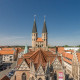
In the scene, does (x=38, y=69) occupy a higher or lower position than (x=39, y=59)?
lower

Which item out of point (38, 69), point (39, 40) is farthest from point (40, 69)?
point (39, 40)

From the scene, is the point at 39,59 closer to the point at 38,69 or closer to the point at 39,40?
the point at 38,69

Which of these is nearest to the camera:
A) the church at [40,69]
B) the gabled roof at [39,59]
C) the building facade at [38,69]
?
the church at [40,69]

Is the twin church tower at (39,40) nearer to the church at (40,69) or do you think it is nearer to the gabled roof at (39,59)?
the gabled roof at (39,59)

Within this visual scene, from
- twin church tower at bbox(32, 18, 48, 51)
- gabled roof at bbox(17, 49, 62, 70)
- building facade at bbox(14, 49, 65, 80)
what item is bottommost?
building facade at bbox(14, 49, 65, 80)

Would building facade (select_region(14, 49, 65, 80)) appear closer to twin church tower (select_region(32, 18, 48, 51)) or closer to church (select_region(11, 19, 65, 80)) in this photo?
church (select_region(11, 19, 65, 80))

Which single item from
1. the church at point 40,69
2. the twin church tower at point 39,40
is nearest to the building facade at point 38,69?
the church at point 40,69

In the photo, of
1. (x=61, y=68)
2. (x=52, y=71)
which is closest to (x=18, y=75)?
(x=52, y=71)

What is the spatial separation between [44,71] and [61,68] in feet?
22.1

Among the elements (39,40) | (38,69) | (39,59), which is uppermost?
(39,40)

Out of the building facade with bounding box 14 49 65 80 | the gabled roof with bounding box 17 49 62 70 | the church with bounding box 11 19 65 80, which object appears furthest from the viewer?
the gabled roof with bounding box 17 49 62 70

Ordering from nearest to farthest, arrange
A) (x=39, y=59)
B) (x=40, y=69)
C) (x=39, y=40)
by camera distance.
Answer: (x=40, y=69) → (x=39, y=59) → (x=39, y=40)

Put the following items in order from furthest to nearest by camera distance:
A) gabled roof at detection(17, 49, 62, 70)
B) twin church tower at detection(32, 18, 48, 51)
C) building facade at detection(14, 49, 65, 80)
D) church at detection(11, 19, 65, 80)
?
1. twin church tower at detection(32, 18, 48, 51)
2. gabled roof at detection(17, 49, 62, 70)
3. building facade at detection(14, 49, 65, 80)
4. church at detection(11, 19, 65, 80)

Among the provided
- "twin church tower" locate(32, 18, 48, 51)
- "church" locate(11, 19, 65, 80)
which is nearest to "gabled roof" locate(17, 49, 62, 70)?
"church" locate(11, 19, 65, 80)
